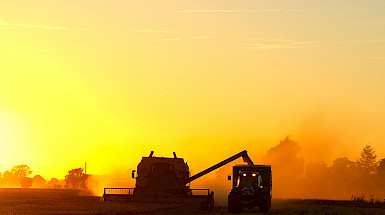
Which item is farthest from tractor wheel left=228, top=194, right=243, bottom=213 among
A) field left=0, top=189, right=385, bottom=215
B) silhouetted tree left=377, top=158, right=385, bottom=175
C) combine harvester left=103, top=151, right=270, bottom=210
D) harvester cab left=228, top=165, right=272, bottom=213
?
silhouetted tree left=377, top=158, right=385, bottom=175

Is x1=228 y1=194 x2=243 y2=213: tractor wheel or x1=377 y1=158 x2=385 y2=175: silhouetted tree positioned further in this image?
x1=377 y1=158 x2=385 y2=175: silhouetted tree

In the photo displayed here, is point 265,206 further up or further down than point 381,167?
further down

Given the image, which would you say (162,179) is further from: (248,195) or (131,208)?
(248,195)

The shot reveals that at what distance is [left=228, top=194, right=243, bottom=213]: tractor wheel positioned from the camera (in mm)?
46469

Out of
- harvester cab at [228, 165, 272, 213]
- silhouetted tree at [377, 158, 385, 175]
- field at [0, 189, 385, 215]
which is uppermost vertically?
silhouetted tree at [377, 158, 385, 175]

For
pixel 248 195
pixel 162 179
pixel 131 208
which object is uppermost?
pixel 162 179

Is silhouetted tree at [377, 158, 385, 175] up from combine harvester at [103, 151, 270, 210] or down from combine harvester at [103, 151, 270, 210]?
up

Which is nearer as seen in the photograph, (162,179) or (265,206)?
(265,206)

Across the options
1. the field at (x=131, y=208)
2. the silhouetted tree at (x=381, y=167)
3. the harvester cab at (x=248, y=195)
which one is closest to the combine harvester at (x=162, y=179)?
the field at (x=131, y=208)

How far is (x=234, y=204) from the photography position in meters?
46.5

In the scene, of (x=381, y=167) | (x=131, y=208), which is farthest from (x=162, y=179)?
(x=381, y=167)

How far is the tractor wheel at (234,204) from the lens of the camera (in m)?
46.5

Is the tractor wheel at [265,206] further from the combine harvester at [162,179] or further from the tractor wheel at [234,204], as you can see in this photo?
the combine harvester at [162,179]

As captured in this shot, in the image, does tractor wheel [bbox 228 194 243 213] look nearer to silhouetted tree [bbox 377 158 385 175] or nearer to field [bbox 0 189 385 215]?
field [bbox 0 189 385 215]
